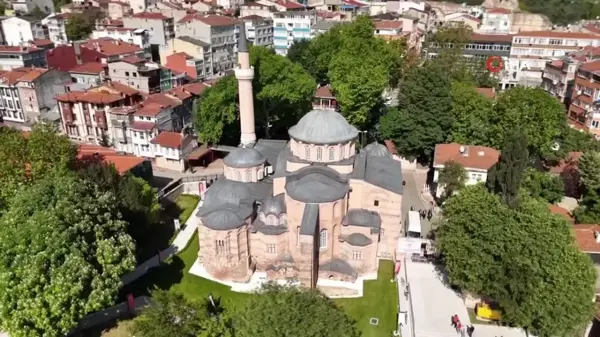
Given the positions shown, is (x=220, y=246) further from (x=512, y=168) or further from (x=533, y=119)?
(x=533, y=119)

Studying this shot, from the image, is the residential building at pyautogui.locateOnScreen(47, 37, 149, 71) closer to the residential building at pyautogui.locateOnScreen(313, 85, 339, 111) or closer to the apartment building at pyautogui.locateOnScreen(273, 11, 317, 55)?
the apartment building at pyautogui.locateOnScreen(273, 11, 317, 55)

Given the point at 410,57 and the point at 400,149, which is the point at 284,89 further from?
the point at 410,57

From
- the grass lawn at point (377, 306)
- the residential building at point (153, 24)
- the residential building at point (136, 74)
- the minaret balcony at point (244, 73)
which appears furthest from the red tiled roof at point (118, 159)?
the residential building at point (153, 24)

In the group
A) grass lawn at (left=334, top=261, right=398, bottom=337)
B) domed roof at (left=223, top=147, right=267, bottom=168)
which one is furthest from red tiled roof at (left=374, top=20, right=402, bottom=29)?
grass lawn at (left=334, top=261, right=398, bottom=337)

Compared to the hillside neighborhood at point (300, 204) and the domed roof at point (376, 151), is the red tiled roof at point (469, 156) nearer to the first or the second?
the hillside neighborhood at point (300, 204)

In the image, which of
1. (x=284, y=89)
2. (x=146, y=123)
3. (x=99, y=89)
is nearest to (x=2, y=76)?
(x=99, y=89)
